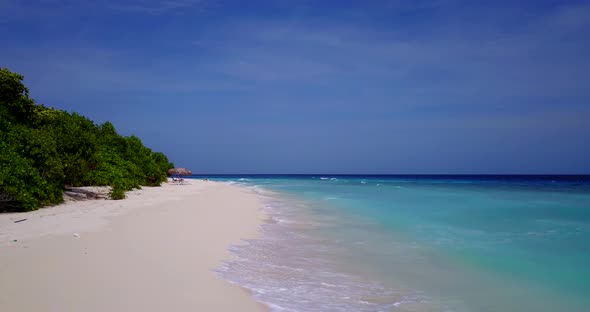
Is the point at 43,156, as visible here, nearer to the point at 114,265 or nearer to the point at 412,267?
the point at 114,265

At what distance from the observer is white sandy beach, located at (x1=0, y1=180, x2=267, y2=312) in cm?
388

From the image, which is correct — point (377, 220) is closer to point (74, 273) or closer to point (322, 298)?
point (322, 298)

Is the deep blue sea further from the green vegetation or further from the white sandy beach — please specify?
the green vegetation

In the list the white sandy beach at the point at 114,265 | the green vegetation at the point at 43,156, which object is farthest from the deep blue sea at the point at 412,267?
the green vegetation at the point at 43,156

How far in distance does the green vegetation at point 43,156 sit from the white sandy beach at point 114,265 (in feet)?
3.84

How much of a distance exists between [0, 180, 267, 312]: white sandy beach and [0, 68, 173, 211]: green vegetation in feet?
3.84

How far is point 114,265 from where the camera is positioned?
5090 millimetres

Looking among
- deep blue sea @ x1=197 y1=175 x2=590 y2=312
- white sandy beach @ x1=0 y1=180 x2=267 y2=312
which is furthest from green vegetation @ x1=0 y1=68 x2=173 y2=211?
deep blue sea @ x1=197 y1=175 x2=590 y2=312

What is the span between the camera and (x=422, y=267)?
21.4ft

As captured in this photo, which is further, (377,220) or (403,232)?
(377,220)

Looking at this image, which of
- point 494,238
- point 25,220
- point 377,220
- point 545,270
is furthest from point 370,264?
point 25,220

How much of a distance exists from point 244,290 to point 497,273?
4.51 metres

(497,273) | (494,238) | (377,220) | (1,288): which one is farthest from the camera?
(377,220)

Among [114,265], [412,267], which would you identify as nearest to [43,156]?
[114,265]
